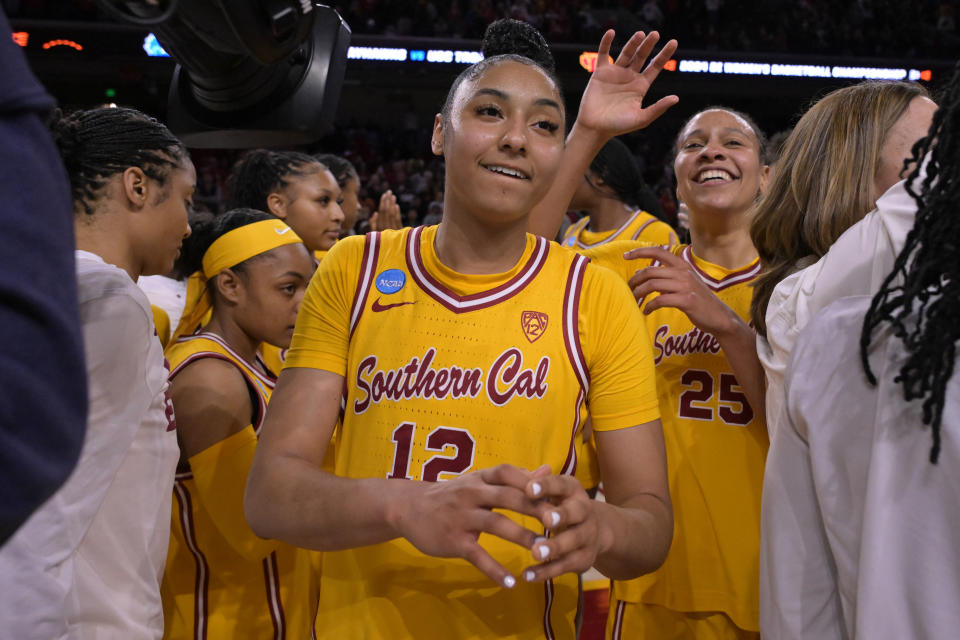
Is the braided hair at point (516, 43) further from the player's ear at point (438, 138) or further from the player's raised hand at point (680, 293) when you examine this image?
the player's raised hand at point (680, 293)

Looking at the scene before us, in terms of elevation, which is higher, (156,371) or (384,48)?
(384,48)

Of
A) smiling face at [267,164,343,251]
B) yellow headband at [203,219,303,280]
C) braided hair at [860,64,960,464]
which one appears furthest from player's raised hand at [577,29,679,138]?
smiling face at [267,164,343,251]

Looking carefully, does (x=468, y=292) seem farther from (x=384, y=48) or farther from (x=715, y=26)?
(x=715, y=26)

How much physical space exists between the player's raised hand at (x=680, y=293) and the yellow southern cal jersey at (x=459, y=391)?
0.41 m

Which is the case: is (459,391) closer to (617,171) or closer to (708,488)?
(708,488)

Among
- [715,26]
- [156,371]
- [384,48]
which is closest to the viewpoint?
[156,371]

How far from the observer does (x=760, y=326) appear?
6.93ft

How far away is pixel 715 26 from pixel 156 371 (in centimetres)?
1635

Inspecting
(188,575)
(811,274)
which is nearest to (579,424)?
(811,274)

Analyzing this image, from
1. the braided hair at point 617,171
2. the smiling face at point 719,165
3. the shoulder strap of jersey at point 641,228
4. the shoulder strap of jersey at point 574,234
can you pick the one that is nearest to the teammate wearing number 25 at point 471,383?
the smiling face at point 719,165

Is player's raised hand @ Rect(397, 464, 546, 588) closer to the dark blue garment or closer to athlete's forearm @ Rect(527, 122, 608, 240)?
the dark blue garment

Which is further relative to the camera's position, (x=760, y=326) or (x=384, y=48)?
(x=384, y=48)

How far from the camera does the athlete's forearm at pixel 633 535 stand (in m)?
1.36

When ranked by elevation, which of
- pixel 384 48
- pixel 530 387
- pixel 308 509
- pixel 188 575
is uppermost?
pixel 384 48
